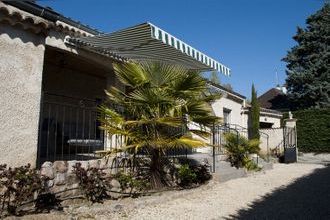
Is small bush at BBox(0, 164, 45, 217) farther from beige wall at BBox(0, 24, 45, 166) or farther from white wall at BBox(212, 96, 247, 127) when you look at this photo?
white wall at BBox(212, 96, 247, 127)

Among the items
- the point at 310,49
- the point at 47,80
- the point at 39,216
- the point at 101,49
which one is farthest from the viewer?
the point at 310,49

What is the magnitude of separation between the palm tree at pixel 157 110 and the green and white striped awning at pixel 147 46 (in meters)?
0.52

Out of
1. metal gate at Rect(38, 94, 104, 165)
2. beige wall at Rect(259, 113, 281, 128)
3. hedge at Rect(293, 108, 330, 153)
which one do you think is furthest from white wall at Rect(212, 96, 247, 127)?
metal gate at Rect(38, 94, 104, 165)

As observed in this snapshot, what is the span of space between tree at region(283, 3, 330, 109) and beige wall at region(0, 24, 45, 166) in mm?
29724

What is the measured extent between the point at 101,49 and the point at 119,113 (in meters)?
2.05

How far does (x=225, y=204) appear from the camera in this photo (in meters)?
8.41

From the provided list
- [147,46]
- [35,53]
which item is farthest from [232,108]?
[35,53]

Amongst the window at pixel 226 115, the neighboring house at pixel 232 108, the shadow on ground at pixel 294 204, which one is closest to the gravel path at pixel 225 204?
the shadow on ground at pixel 294 204

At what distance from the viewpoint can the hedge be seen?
2552 cm

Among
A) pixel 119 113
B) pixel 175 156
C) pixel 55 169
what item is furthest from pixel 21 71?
pixel 175 156

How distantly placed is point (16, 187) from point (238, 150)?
989cm

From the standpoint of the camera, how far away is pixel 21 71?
716cm

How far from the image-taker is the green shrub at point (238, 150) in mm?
14180

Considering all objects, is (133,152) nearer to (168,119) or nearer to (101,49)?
(168,119)
